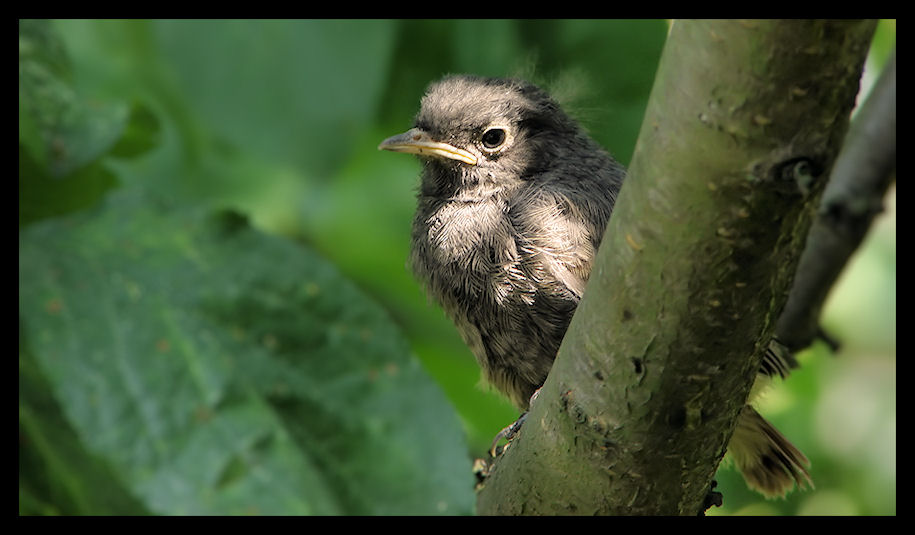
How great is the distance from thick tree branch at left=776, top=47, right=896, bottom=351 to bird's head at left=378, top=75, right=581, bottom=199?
110 cm

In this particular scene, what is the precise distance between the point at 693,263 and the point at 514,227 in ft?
5.28

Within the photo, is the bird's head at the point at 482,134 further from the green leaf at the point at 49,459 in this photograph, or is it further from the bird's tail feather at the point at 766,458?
the green leaf at the point at 49,459

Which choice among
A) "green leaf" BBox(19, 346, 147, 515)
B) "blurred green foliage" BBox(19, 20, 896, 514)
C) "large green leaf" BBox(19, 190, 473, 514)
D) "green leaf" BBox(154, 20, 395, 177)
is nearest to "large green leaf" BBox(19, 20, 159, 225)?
"blurred green foliage" BBox(19, 20, 896, 514)

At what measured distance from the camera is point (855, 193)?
12.4ft

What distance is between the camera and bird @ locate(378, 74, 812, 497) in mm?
3279

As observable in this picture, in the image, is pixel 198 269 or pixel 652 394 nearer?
pixel 652 394

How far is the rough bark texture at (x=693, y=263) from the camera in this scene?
1.57 m

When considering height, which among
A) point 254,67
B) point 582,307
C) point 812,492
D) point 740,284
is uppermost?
point 254,67

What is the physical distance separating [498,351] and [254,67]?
4.95ft

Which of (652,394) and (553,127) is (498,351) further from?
(652,394)

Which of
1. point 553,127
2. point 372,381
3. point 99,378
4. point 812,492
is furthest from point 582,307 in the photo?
point 812,492

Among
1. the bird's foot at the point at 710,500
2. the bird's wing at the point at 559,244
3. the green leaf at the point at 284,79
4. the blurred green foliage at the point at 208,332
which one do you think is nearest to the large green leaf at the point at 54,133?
the blurred green foliage at the point at 208,332

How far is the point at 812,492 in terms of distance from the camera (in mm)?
4586
